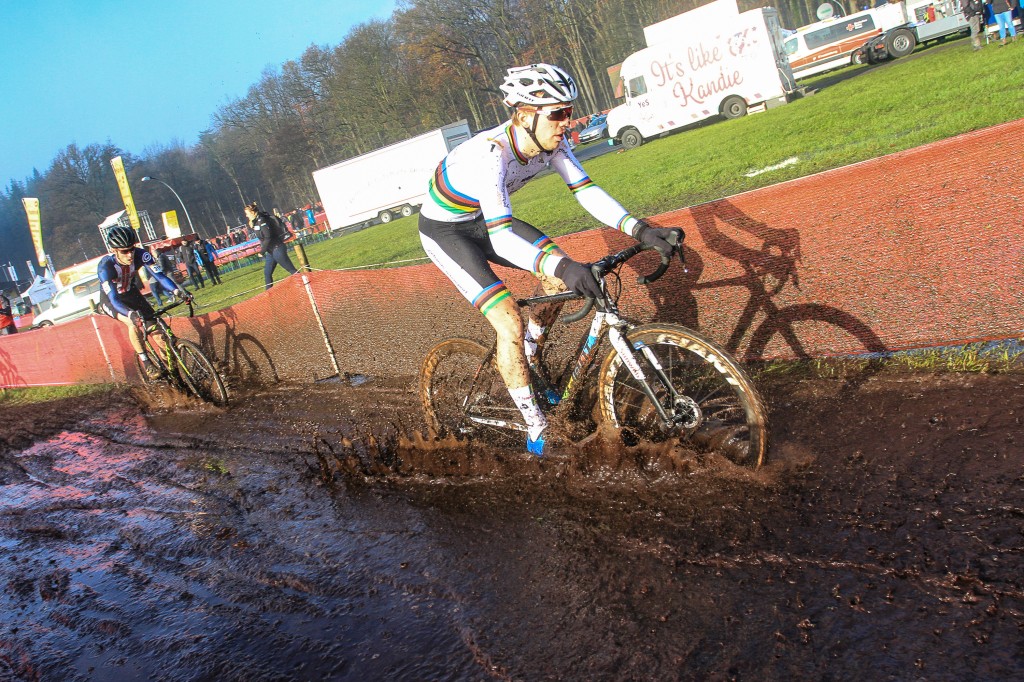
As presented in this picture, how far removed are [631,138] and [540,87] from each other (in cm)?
2533

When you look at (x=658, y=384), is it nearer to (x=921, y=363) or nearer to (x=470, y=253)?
(x=470, y=253)

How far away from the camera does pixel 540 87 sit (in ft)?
13.0

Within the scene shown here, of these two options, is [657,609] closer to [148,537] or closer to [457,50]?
[148,537]

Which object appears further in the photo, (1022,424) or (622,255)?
(622,255)

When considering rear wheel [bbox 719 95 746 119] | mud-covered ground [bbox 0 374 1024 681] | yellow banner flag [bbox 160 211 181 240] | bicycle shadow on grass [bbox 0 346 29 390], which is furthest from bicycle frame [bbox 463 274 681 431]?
yellow banner flag [bbox 160 211 181 240]

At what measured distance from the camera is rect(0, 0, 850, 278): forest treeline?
50.4m

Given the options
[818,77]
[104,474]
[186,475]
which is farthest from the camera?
[818,77]

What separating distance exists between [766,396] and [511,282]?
2697mm

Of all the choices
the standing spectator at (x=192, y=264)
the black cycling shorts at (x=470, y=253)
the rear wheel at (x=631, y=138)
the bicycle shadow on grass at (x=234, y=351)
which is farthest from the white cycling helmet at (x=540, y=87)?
the standing spectator at (x=192, y=264)

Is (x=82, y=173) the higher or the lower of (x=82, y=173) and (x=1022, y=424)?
the higher

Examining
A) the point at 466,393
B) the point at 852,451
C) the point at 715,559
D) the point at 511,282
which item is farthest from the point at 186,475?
the point at 852,451

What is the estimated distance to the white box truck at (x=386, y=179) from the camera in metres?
38.6

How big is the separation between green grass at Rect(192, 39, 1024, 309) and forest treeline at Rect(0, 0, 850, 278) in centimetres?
2762

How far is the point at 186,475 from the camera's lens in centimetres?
639
